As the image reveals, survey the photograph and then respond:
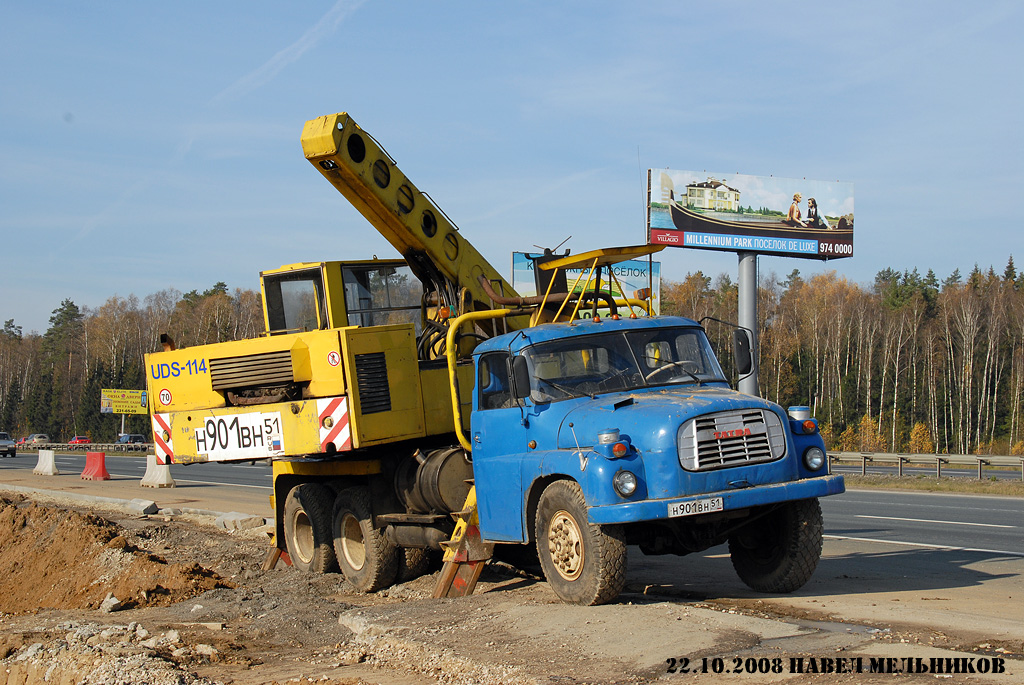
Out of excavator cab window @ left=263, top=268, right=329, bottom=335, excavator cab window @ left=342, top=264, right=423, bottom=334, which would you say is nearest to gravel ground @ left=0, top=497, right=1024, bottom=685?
excavator cab window @ left=263, top=268, right=329, bottom=335

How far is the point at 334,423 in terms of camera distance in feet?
32.3

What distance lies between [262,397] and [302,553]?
247 cm

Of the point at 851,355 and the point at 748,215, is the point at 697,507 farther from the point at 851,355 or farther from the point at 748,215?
the point at 851,355

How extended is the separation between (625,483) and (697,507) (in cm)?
56

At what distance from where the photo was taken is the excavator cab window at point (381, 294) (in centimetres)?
1134

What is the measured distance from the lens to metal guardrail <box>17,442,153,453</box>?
66.7 meters

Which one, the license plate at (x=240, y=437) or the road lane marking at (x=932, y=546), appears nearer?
the license plate at (x=240, y=437)

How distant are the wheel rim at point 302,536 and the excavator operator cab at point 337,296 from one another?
2.35m

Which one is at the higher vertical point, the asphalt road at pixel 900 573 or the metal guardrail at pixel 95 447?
the asphalt road at pixel 900 573

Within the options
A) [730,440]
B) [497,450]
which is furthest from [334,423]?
[730,440]

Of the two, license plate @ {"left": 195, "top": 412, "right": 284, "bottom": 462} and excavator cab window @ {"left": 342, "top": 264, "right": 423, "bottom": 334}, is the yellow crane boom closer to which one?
excavator cab window @ {"left": 342, "top": 264, "right": 423, "bottom": 334}

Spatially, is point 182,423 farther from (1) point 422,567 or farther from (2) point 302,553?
(1) point 422,567

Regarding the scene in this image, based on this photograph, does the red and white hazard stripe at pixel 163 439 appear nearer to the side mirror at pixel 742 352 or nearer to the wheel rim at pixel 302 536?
the wheel rim at pixel 302 536

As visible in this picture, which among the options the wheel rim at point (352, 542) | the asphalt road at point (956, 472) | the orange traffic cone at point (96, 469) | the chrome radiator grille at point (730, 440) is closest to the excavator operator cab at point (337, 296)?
the wheel rim at point (352, 542)
